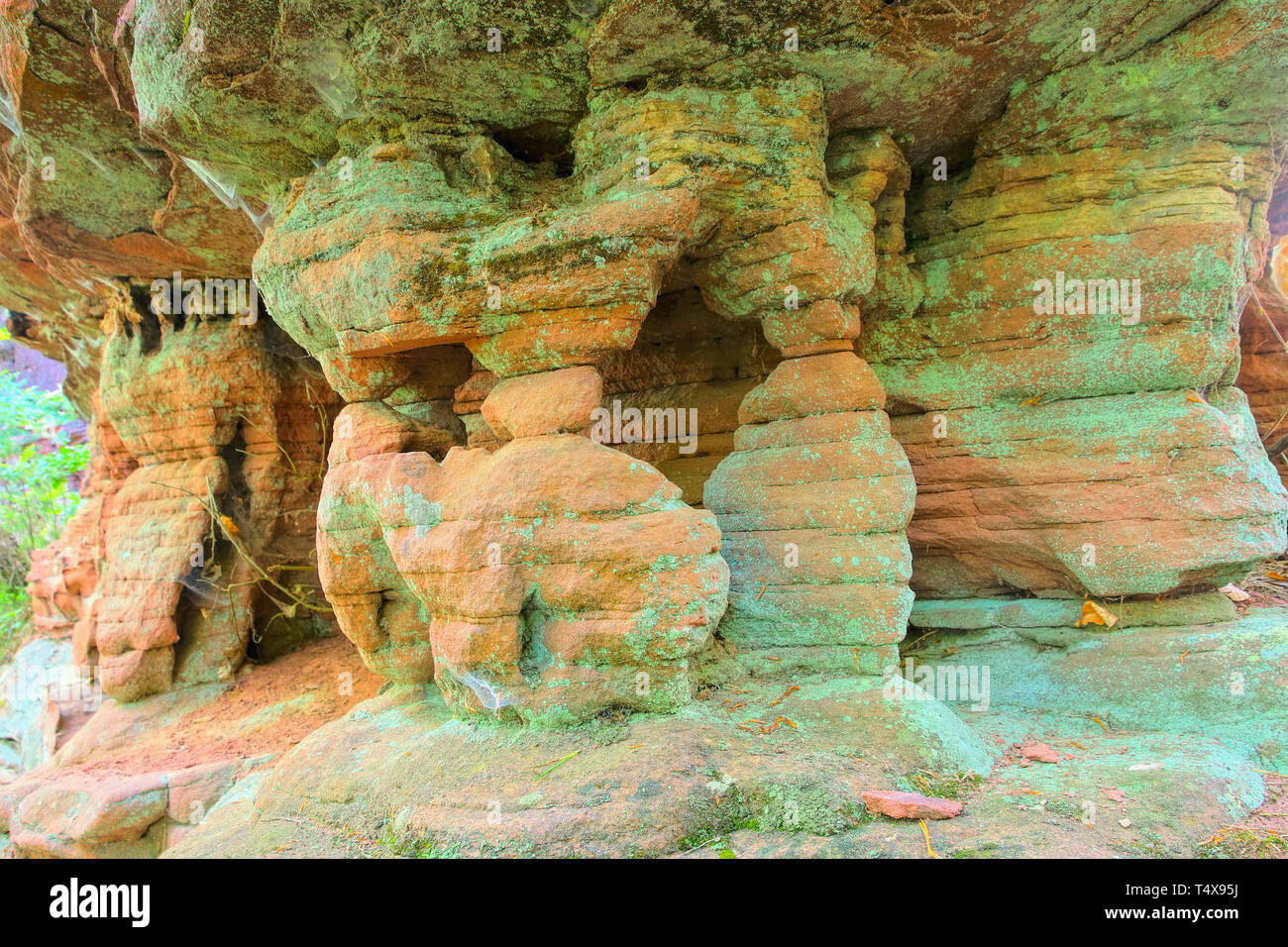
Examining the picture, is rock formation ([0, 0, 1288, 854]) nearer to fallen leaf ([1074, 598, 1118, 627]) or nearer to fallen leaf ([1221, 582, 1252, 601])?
fallen leaf ([1074, 598, 1118, 627])

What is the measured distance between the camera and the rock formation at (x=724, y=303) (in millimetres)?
4098

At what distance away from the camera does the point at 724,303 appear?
15.8ft

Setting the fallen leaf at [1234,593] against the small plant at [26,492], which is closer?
the fallen leaf at [1234,593]

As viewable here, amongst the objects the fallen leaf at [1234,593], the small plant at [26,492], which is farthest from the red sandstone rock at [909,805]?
the small plant at [26,492]

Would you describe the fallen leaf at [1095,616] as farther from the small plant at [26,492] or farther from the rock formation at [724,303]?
the small plant at [26,492]

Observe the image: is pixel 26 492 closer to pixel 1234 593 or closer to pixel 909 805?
pixel 909 805

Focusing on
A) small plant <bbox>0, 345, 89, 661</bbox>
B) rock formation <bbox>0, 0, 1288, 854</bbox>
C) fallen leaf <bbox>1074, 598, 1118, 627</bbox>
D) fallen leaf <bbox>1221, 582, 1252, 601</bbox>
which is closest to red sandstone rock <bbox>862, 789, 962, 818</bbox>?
rock formation <bbox>0, 0, 1288, 854</bbox>

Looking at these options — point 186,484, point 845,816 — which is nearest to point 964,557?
point 845,816

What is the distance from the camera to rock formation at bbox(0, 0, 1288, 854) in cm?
410

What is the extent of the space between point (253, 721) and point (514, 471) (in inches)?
174

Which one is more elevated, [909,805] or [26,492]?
[26,492]

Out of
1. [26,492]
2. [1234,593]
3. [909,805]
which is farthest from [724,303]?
[26,492]

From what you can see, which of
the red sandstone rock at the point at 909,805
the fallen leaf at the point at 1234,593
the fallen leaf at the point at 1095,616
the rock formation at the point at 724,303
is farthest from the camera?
the fallen leaf at the point at 1234,593

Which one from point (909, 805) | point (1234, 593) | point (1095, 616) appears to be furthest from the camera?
point (1234, 593)
